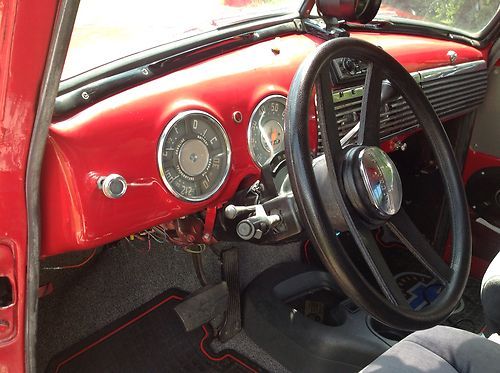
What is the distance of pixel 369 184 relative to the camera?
1.14 metres

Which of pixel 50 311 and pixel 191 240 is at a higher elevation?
pixel 191 240

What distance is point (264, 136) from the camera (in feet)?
5.01

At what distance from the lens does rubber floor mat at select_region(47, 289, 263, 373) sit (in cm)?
195

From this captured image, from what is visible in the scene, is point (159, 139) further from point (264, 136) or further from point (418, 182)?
point (418, 182)

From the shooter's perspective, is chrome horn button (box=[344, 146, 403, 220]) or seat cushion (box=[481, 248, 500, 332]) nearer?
chrome horn button (box=[344, 146, 403, 220])

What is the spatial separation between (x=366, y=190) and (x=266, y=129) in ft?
1.55

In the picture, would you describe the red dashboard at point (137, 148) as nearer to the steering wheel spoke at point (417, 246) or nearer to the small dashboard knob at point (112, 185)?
the small dashboard knob at point (112, 185)

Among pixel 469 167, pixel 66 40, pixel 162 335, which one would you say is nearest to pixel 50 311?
pixel 162 335

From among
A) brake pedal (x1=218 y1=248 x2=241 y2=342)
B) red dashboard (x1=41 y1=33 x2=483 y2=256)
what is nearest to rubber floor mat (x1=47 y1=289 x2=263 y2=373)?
brake pedal (x1=218 y1=248 x2=241 y2=342)

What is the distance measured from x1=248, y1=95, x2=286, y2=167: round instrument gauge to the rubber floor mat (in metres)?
0.84

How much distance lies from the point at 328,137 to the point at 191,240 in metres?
0.58

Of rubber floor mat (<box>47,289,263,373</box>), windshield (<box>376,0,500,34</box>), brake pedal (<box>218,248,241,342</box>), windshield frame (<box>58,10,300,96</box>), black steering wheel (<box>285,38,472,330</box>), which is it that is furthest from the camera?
windshield (<box>376,0,500,34</box>)

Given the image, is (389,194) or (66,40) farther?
(389,194)

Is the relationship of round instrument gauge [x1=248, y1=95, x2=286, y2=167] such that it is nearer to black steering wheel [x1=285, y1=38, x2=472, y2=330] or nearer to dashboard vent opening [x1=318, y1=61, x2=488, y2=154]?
dashboard vent opening [x1=318, y1=61, x2=488, y2=154]
